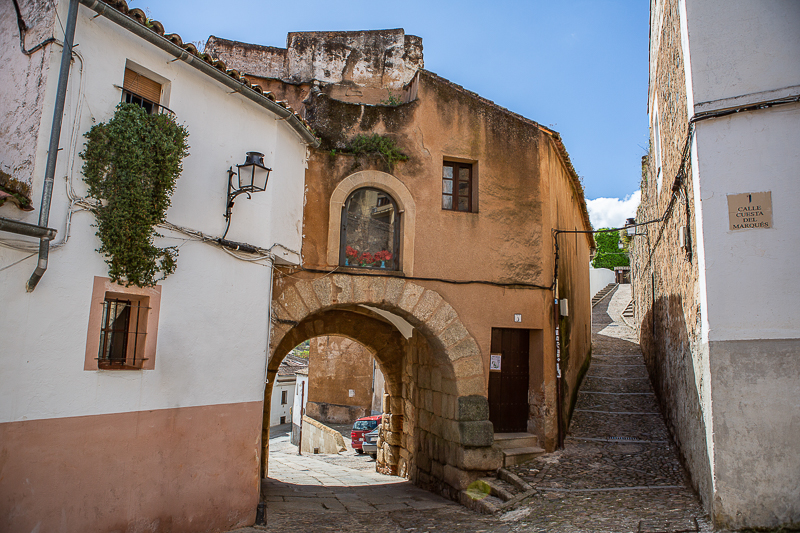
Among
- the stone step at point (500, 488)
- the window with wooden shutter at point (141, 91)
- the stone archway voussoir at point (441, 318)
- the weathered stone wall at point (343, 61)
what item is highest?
the weathered stone wall at point (343, 61)

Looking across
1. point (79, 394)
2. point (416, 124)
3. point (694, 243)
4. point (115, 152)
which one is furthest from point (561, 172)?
point (79, 394)

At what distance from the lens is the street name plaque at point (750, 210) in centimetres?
Result: 509

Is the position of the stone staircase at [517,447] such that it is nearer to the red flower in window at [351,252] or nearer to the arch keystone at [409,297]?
the arch keystone at [409,297]

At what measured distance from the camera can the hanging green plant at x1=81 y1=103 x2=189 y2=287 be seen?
4809 mm

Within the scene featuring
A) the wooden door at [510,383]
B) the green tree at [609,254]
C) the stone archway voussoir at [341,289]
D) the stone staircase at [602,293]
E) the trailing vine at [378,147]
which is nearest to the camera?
the stone archway voussoir at [341,289]

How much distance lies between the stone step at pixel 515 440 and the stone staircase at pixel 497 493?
1.51 ft

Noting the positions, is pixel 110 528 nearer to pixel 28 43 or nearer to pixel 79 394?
pixel 79 394

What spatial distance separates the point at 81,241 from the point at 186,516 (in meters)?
2.76

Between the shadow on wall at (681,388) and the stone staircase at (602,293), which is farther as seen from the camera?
the stone staircase at (602,293)

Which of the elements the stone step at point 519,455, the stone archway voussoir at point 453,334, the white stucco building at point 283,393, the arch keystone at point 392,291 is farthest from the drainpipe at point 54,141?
the white stucco building at point 283,393

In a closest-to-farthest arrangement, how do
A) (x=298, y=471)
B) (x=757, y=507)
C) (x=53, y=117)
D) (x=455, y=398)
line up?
(x=53, y=117) < (x=757, y=507) < (x=455, y=398) < (x=298, y=471)

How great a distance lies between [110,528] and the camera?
474cm

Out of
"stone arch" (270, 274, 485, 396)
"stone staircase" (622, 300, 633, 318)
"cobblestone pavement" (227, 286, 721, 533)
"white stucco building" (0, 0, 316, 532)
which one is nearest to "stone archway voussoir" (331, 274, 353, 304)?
"stone arch" (270, 274, 485, 396)

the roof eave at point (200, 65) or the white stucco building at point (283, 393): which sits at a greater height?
the roof eave at point (200, 65)
